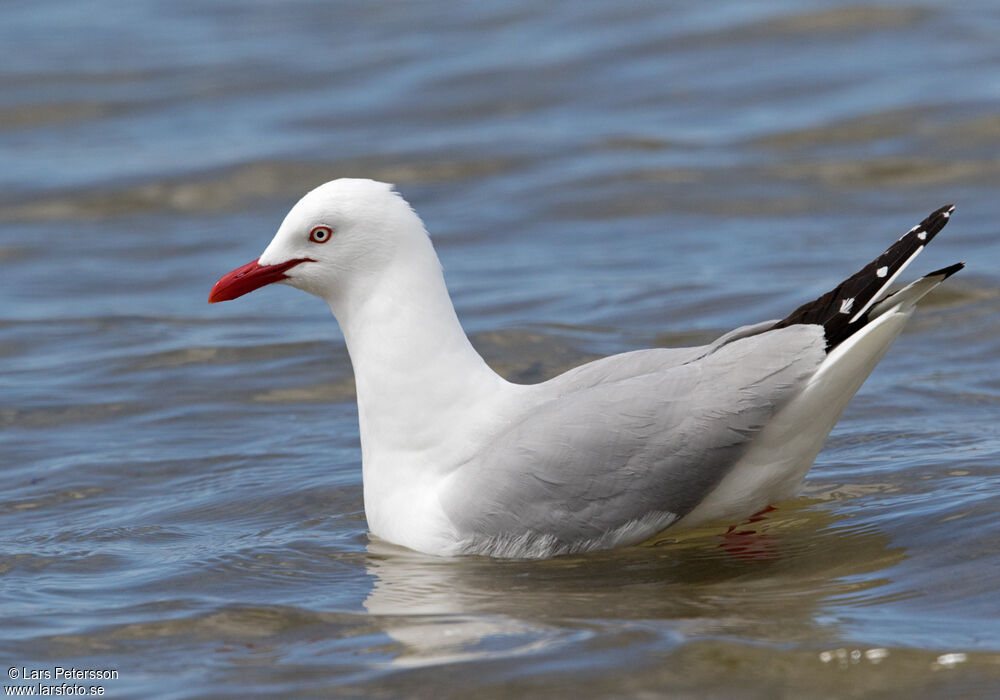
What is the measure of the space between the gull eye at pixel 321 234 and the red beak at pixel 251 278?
0.26ft

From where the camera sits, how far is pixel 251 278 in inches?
202

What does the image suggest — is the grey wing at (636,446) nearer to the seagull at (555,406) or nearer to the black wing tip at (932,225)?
the seagull at (555,406)

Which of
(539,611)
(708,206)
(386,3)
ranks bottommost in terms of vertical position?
(539,611)

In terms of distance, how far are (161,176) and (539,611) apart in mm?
7208

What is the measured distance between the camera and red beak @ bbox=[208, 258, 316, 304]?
5.12 m

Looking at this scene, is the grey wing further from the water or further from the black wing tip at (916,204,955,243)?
the black wing tip at (916,204,955,243)

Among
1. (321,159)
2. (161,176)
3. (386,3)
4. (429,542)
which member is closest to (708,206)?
(321,159)

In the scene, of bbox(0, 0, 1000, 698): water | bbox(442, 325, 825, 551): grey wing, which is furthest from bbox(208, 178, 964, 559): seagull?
bbox(0, 0, 1000, 698): water

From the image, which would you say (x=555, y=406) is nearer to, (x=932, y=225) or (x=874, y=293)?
(x=874, y=293)

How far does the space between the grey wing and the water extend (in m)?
0.20

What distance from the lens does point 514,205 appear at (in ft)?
32.6

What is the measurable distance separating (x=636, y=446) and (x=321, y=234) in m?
1.31

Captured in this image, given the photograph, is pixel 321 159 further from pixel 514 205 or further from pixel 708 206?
pixel 708 206

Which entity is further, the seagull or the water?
the seagull
